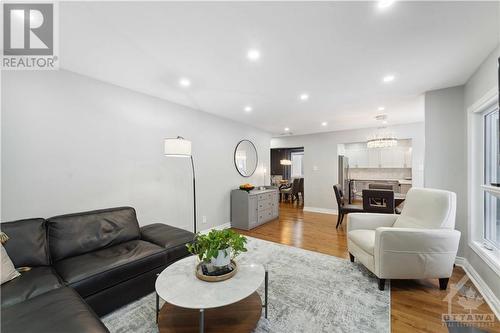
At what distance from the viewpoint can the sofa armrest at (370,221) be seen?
9.13 feet

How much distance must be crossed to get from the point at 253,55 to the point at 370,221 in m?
2.60

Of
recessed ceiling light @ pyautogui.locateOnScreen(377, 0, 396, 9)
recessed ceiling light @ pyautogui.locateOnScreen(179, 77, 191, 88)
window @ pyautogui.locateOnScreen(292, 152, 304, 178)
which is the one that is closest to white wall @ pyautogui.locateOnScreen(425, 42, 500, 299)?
recessed ceiling light @ pyautogui.locateOnScreen(377, 0, 396, 9)

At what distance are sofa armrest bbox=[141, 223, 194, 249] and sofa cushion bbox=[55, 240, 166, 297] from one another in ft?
0.36

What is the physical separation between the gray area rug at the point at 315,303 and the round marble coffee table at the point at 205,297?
8.8 inches

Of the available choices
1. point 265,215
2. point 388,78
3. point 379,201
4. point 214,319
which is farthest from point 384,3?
point 265,215

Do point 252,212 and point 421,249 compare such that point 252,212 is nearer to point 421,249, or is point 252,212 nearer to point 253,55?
point 421,249

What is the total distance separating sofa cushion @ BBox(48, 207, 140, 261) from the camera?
1.97 metres

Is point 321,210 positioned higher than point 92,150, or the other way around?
point 92,150

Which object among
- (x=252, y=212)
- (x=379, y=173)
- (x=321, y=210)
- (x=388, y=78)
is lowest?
(x=321, y=210)

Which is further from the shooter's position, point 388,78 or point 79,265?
point 388,78

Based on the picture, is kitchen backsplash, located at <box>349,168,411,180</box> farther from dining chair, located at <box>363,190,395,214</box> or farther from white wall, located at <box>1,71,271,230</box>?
white wall, located at <box>1,71,271,230</box>

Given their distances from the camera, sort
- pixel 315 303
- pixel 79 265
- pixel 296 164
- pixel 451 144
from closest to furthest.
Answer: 1. pixel 79 265
2. pixel 315 303
3. pixel 451 144
4. pixel 296 164

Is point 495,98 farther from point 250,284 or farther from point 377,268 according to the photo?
point 250,284

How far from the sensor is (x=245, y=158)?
16.6ft
